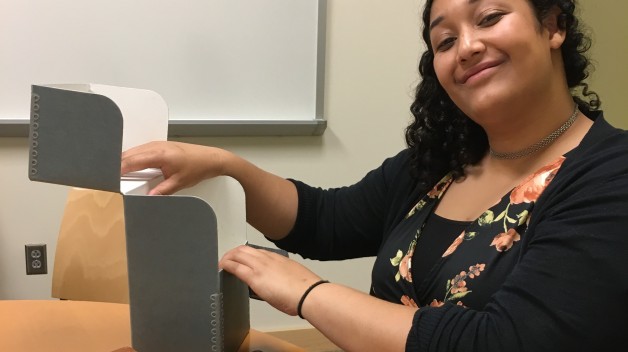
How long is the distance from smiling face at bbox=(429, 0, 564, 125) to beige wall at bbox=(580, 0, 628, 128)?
189cm

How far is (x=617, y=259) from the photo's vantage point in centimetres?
73

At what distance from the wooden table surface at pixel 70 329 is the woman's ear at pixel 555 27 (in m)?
0.70

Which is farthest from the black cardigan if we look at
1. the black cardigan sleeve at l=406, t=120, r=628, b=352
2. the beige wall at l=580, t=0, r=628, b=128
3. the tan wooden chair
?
the beige wall at l=580, t=0, r=628, b=128

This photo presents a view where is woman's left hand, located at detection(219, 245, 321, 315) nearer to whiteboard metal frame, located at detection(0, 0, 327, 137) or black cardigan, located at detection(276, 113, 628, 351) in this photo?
black cardigan, located at detection(276, 113, 628, 351)

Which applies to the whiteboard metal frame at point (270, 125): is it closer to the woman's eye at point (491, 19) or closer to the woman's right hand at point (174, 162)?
the woman's right hand at point (174, 162)

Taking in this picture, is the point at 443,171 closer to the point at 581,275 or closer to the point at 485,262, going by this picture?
the point at 485,262

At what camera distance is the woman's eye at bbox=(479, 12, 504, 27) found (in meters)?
0.96

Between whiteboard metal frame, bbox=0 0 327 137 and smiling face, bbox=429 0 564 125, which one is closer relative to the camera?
smiling face, bbox=429 0 564 125

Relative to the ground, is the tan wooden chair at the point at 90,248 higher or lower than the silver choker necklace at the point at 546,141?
lower

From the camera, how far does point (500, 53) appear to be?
3.11 ft

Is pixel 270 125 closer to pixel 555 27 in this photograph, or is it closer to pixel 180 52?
pixel 180 52

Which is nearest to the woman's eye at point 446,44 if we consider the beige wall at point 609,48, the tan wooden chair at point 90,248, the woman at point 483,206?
the woman at point 483,206

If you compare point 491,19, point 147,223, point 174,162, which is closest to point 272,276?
point 147,223

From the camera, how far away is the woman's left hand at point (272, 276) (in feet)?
2.93
